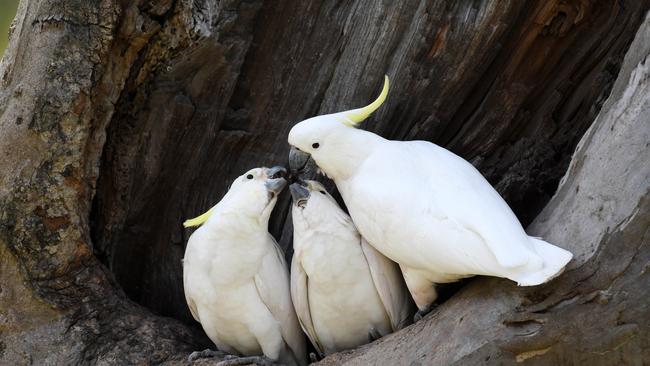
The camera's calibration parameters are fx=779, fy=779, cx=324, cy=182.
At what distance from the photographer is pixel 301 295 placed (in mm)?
2811

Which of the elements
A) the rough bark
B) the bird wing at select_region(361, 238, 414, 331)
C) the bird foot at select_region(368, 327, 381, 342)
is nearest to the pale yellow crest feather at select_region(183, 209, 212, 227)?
the bird wing at select_region(361, 238, 414, 331)

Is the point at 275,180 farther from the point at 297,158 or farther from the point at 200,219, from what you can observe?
the point at 200,219

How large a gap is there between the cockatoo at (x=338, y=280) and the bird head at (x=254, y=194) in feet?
0.28

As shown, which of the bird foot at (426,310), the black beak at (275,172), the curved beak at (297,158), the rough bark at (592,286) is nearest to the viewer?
the rough bark at (592,286)

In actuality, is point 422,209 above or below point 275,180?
above

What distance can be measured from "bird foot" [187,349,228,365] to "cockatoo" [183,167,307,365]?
2.8 inches

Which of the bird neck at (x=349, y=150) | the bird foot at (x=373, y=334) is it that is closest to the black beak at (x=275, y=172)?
the bird neck at (x=349, y=150)

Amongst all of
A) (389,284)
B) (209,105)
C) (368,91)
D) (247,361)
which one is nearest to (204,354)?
(247,361)

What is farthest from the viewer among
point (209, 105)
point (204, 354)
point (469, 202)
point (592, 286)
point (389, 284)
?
point (209, 105)

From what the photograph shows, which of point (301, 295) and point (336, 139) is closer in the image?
point (336, 139)

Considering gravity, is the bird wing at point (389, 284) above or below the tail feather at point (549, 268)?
below

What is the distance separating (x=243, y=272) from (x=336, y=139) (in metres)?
0.59

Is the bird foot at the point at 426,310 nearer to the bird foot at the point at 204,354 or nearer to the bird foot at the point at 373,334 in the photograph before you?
the bird foot at the point at 373,334

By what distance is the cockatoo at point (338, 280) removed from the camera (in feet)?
8.89
